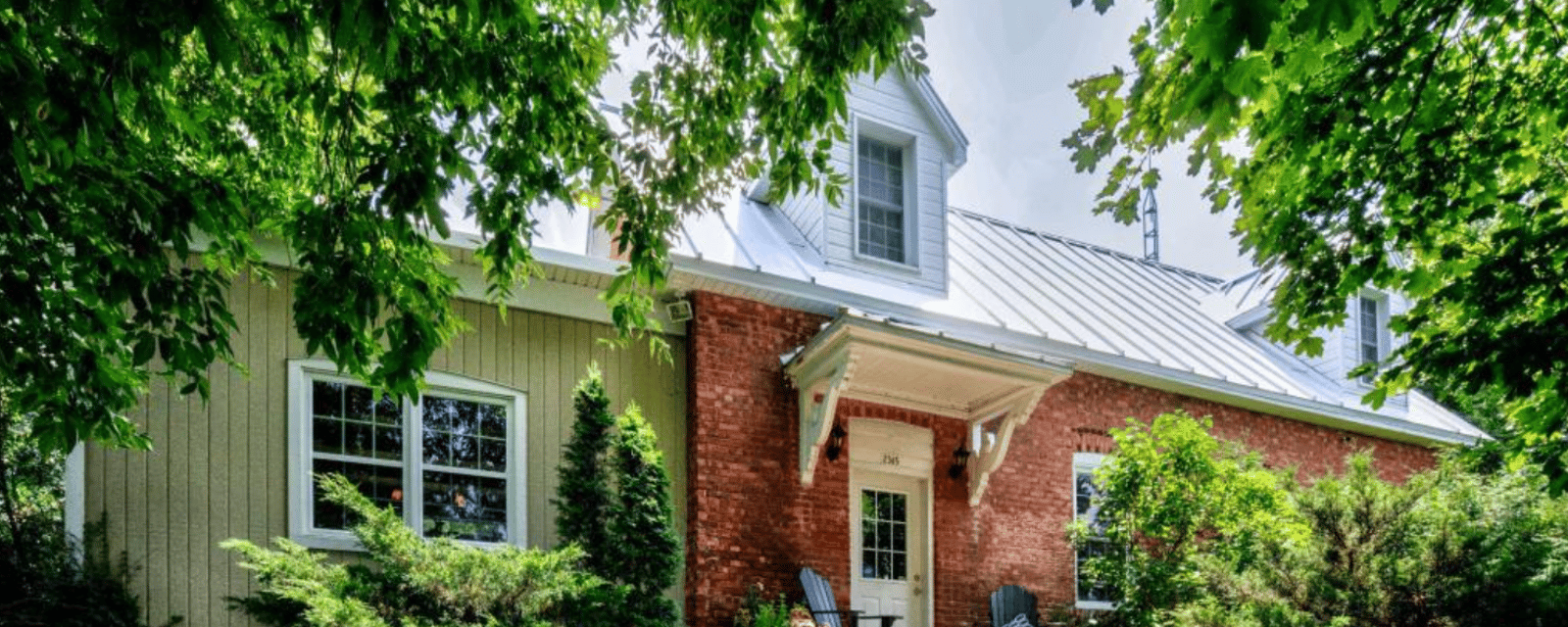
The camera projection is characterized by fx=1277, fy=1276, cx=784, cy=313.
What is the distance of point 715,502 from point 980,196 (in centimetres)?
720

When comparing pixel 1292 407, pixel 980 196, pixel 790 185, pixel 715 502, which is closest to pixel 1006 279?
pixel 980 196

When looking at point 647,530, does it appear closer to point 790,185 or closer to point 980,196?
point 790,185

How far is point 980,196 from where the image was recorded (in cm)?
1644

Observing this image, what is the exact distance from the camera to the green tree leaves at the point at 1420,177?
222 inches

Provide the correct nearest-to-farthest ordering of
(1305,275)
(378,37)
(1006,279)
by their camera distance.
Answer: (378,37) < (1305,275) < (1006,279)

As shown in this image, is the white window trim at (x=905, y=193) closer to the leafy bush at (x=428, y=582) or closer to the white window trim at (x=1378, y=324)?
the leafy bush at (x=428, y=582)

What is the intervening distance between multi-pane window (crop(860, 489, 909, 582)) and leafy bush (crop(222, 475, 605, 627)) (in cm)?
392

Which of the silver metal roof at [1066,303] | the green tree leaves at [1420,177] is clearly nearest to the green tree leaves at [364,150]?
the green tree leaves at [1420,177]

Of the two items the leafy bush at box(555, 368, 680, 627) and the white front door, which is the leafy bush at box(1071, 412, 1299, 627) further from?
the leafy bush at box(555, 368, 680, 627)

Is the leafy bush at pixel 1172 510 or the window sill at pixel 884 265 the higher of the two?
the window sill at pixel 884 265

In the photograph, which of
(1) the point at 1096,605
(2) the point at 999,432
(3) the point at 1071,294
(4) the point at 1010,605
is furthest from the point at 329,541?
(3) the point at 1071,294

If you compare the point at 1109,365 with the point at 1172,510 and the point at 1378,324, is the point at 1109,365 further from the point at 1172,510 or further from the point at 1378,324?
the point at 1378,324

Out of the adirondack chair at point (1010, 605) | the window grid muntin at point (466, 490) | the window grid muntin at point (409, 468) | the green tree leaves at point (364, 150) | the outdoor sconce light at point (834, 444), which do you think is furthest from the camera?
the adirondack chair at point (1010, 605)

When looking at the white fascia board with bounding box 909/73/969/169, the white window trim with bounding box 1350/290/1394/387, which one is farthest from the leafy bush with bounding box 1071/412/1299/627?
the white window trim with bounding box 1350/290/1394/387
